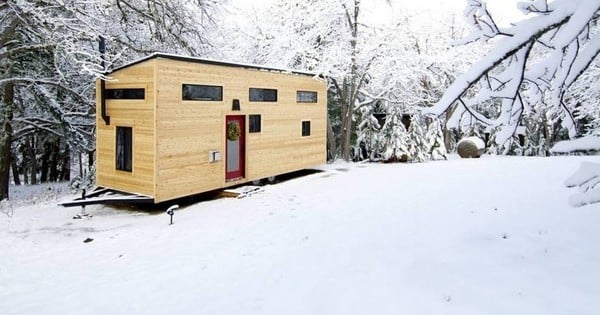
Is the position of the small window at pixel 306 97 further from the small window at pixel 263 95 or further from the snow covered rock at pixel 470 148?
the snow covered rock at pixel 470 148

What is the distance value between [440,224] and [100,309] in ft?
15.2

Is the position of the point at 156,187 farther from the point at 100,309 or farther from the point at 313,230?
the point at 100,309

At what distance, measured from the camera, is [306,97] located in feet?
43.3

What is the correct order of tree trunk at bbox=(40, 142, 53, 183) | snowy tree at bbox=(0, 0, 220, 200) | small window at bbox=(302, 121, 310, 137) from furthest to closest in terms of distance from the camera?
tree trunk at bbox=(40, 142, 53, 183)
small window at bbox=(302, 121, 310, 137)
snowy tree at bbox=(0, 0, 220, 200)

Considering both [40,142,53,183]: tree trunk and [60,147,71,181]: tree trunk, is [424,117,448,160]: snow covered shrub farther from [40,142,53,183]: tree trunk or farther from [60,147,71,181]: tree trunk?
[60,147,71,181]: tree trunk

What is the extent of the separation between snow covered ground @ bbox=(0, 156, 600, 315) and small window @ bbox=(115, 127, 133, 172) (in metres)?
0.89

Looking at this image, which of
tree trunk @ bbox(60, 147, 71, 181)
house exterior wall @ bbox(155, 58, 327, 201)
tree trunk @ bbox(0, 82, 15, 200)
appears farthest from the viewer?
tree trunk @ bbox(60, 147, 71, 181)

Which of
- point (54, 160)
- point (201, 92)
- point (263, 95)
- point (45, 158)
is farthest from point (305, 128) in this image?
point (45, 158)

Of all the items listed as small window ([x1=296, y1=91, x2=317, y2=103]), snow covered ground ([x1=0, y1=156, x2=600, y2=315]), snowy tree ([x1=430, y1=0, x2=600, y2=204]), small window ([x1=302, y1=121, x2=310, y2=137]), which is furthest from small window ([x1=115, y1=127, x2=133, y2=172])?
snowy tree ([x1=430, y1=0, x2=600, y2=204])

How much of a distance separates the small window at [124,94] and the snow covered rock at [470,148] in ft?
40.5

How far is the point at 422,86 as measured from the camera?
2012cm

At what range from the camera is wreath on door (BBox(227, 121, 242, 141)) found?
33.8 ft

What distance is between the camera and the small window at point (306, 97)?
12802mm

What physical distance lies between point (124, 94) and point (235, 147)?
8.54 ft
